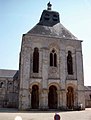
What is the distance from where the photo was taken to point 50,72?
2709 centimetres

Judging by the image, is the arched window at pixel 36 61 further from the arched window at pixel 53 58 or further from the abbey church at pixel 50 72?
the arched window at pixel 53 58

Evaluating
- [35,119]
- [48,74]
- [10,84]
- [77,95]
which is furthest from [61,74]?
[10,84]

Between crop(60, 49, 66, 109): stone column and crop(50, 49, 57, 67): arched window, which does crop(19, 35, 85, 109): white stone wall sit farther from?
crop(50, 49, 57, 67): arched window

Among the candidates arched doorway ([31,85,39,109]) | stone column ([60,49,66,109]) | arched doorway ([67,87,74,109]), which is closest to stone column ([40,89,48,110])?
arched doorway ([31,85,39,109])

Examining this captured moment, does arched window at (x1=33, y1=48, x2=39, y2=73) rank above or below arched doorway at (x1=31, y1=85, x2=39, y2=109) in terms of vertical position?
above

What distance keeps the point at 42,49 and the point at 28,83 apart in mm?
5468

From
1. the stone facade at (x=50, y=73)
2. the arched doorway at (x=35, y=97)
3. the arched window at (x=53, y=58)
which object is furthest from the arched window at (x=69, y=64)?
the arched doorway at (x=35, y=97)

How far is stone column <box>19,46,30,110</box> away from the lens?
2488 cm

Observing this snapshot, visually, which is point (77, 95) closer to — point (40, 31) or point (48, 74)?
point (48, 74)

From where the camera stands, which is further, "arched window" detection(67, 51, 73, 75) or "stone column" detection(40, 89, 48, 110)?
"arched window" detection(67, 51, 73, 75)

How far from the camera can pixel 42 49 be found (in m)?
27.6

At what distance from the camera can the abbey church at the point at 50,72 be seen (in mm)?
25719

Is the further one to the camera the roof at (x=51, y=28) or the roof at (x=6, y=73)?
the roof at (x=6, y=73)

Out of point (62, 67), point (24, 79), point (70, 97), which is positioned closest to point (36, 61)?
point (24, 79)
